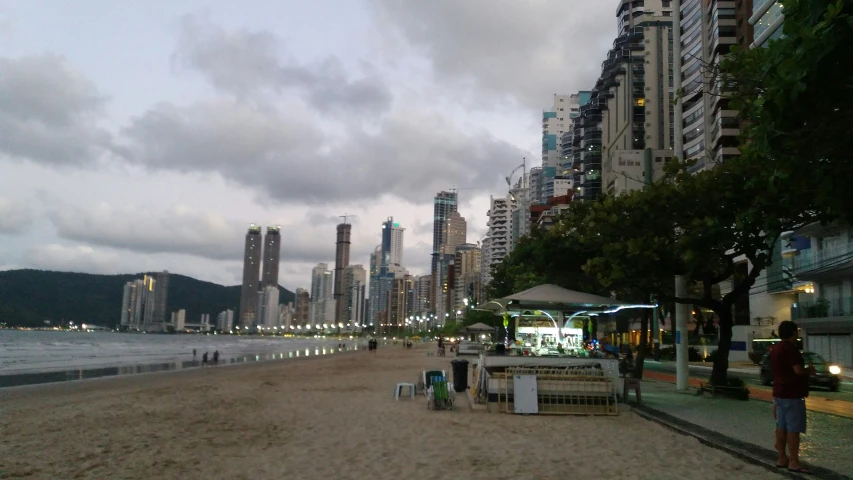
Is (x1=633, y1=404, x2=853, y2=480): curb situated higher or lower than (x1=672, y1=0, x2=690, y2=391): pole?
lower

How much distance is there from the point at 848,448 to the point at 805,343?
35.1 metres

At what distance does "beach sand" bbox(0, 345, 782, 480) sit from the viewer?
7.33 meters

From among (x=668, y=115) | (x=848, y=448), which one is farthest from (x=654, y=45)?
(x=848, y=448)

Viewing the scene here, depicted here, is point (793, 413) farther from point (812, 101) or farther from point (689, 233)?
point (689, 233)

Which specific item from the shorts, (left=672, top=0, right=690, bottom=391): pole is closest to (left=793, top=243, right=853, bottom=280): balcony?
(left=672, top=0, right=690, bottom=391): pole

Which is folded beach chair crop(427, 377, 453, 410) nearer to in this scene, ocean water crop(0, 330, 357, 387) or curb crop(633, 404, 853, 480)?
curb crop(633, 404, 853, 480)

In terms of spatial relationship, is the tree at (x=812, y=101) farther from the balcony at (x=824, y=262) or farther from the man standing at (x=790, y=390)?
the balcony at (x=824, y=262)

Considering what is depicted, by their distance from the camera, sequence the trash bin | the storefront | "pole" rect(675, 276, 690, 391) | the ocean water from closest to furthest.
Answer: "pole" rect(675, 276, 690, 391), the trash bin, the storefront, the ocean water

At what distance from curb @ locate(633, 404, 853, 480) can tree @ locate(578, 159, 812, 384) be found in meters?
3.26

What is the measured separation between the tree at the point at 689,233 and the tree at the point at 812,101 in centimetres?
524

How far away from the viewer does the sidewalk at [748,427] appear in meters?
7.47

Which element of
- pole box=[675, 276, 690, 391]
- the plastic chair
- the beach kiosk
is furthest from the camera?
pole box=[675, 276, 690, 391]

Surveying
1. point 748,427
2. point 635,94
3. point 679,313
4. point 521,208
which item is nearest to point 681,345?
point 679,313

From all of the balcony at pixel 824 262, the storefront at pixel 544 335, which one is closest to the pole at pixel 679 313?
the storefront at pixel 544 335
